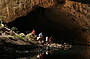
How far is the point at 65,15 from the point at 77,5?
1935 mm

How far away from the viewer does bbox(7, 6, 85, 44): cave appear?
19.3 meters

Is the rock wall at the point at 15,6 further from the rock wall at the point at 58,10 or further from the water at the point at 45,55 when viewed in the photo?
the water at the point at 45,55

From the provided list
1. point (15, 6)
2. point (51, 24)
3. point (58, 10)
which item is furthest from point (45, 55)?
point (51, 24)

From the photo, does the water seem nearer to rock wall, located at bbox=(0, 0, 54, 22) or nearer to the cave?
rock wall, located at bbox=(0, 0, 54, 22)

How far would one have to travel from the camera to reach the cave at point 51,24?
1931 cm

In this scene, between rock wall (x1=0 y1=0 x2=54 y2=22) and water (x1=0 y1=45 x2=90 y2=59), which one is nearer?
water (x1=0 y1=45 x2=90 y2=59)

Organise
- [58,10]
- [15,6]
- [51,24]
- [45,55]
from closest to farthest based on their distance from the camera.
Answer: [45,55], [15,6], [58,10], [51,24]

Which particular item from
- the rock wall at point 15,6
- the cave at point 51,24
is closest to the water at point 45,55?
the rock wall at point 15,6

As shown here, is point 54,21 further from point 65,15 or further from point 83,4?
point 83,4

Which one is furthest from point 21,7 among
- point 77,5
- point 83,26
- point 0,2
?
point 83,26

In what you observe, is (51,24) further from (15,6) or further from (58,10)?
(15,6)

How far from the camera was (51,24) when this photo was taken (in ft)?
73.3

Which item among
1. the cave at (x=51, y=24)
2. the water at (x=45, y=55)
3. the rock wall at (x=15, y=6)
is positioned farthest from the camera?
Result: the cave at (x=51, y=24)

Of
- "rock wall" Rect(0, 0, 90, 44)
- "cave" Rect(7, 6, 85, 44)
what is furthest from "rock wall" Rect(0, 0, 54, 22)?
"cave" Rect(7, 6, 85, 44)
